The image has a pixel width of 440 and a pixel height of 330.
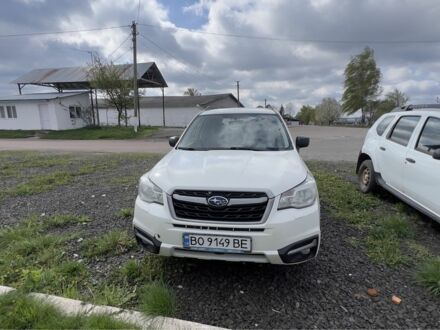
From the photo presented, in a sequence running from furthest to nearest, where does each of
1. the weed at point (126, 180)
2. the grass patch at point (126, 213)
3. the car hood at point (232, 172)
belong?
1. the weed at point (126, 180)
2. the grass patch at point (126, 213)
3. the car hood at point (232, 172)

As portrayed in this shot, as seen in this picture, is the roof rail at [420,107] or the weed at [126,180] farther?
the weed at [126,180]

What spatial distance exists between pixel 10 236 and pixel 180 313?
280 centimetres

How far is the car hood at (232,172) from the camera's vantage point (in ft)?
8.44

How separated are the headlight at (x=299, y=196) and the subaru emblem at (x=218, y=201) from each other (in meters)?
0.47

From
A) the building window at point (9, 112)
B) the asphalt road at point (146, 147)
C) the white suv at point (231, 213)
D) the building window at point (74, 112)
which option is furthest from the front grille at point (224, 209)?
the building window at point (9, 112)

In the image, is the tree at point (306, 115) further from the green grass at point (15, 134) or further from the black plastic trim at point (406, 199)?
the black plastic trim at point (406, 199)

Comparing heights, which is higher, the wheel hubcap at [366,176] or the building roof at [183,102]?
the building roof at [183,102]

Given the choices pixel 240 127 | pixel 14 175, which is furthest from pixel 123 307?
pixel 14 175

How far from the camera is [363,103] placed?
60.3 metres

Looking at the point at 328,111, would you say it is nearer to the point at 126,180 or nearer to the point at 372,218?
the point at 126,180

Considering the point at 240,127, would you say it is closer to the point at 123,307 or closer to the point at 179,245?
the point at 179,245

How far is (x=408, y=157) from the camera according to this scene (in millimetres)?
4305

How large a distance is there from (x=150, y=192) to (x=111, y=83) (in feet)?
82.1

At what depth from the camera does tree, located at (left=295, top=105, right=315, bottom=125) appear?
110 meters
